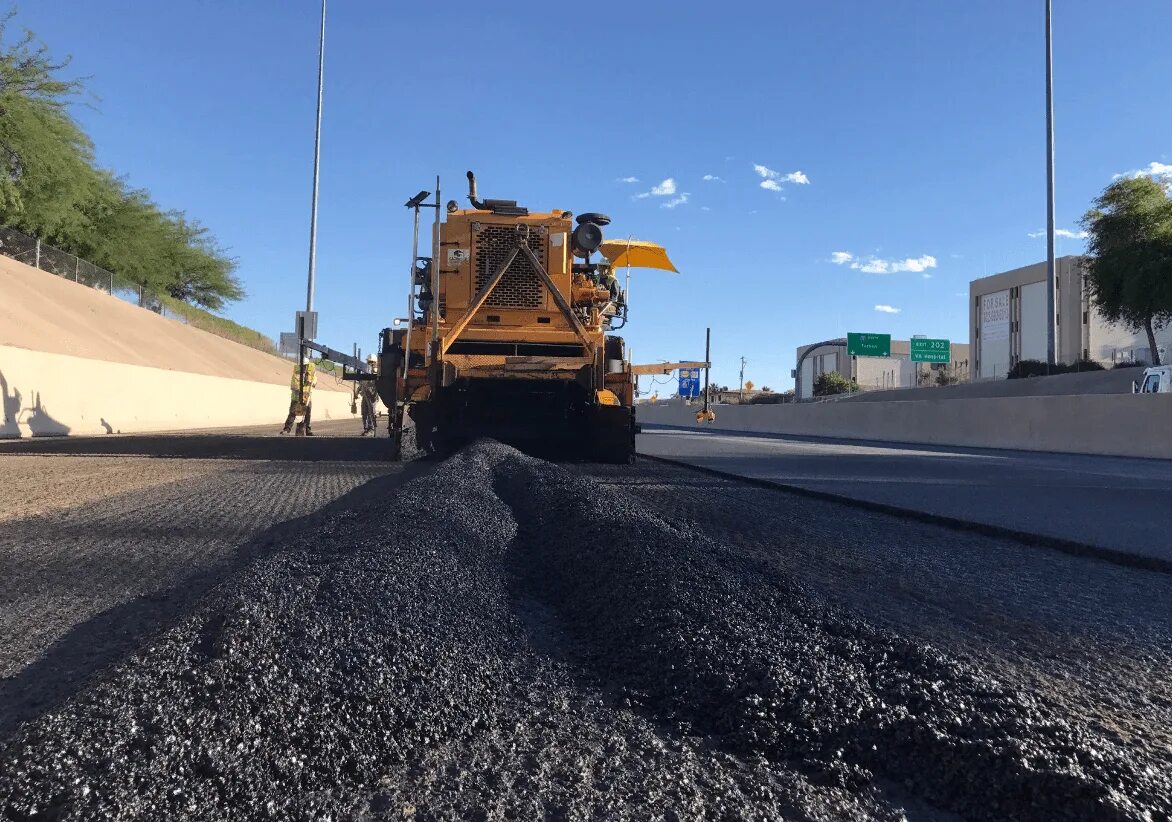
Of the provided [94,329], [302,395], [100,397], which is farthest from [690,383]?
[100,397]

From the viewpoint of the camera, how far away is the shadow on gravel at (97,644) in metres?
2.65

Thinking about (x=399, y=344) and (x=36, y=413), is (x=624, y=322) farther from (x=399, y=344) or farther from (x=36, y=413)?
(x=36, y=413)

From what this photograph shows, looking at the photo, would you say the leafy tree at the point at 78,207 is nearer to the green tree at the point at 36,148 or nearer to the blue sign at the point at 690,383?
the green tree at the point at 36,148

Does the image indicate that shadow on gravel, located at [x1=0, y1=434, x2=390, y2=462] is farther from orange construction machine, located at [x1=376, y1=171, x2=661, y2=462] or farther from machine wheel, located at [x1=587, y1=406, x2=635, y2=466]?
machine wheel, located at [x1=587, y1=406, x2=635, y2=466]

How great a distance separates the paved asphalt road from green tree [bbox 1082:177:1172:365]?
3096 cm

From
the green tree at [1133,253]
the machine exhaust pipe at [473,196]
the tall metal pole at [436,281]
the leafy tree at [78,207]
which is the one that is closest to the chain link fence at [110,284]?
the leafy tree at [78,207]

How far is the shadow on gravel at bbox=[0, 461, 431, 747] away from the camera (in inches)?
104

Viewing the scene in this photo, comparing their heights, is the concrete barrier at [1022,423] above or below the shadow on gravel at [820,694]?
above

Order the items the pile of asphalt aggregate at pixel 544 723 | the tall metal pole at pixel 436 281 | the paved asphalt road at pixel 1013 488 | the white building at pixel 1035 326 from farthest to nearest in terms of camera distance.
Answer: the white building at pixel 1035 326
the tall metal pole at pixel 436 281
the paved asphalt road at pixel 1013 488
the pile of asphalt aggregate at pixel 544 723

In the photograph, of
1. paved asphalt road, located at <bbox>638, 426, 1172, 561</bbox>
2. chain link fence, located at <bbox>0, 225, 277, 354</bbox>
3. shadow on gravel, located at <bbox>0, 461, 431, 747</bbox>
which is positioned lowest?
shadow on gravel, located at <bbox>0, 461, 431, 747</bbox>

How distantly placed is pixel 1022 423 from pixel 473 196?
49.5ft

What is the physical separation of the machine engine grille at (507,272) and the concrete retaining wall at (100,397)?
11.7m

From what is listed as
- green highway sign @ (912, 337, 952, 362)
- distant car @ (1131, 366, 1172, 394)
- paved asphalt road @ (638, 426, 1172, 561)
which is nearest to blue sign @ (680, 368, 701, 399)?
green highway sign @ (912, 337, 952, 362)

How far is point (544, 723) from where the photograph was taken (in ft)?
8.08
